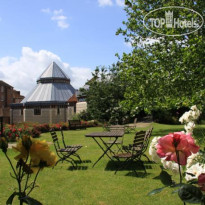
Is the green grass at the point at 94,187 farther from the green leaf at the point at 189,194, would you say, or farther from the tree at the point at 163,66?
the tree at the point at 163,66

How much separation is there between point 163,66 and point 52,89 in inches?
1555

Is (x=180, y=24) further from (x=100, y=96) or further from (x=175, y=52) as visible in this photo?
(x=100, y=96)

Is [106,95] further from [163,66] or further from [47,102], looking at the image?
[47,102]

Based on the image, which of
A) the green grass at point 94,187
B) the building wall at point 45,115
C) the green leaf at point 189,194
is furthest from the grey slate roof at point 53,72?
the green leaf at point 189,194

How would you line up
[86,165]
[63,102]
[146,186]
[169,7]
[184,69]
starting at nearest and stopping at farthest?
[146,186], [86,165], [184,69], [169,7], [63,102]

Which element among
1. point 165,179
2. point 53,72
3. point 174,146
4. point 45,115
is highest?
point 53,72

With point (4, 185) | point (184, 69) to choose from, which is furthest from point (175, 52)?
point (4, 185)

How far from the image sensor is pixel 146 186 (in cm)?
562

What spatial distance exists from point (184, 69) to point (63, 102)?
3523 cm

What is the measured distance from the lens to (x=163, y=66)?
14406 millimetres

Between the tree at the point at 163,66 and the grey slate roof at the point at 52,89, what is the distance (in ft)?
105

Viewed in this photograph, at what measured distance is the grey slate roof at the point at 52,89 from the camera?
4881 cm

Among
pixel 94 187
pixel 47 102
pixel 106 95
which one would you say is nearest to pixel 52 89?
pixel 47 102

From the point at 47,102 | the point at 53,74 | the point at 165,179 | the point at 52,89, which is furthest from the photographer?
the point at 53,74
